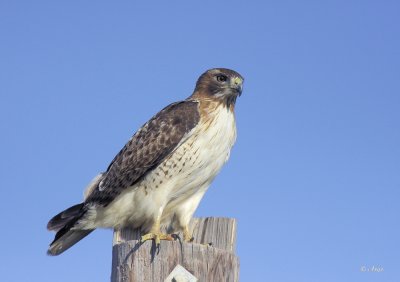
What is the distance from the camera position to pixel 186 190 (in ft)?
21.2

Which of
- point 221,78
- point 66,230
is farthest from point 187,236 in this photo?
point 221,78

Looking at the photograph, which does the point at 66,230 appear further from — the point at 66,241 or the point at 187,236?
the point at 187,236

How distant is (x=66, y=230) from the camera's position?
644 cm

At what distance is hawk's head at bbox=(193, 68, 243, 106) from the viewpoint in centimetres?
682

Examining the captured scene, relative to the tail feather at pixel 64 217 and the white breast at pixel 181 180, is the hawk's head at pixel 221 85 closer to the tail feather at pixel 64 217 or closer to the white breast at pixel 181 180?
the white breast at pixel 181 180

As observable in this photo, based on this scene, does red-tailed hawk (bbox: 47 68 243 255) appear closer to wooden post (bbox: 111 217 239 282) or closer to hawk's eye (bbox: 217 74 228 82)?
hawk's eye (bbox: 217 74 228 82)

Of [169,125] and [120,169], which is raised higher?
[169,125]

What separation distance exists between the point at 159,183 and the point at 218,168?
70 cm

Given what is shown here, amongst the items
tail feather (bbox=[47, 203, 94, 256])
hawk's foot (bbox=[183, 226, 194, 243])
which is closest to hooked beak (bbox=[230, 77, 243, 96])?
hawk's foot (bbox=[183, 226, 194, 243])

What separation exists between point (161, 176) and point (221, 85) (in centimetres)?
130

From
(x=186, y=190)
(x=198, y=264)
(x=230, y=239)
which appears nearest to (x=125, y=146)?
(x=186, y=190)

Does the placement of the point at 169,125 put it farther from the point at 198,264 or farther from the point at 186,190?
the point at 198,264

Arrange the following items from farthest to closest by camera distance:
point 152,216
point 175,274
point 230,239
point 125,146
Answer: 1. point 125,146
2. point 152,216
3. point 230,239
4. point 175,274

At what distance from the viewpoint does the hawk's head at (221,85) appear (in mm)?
6824
